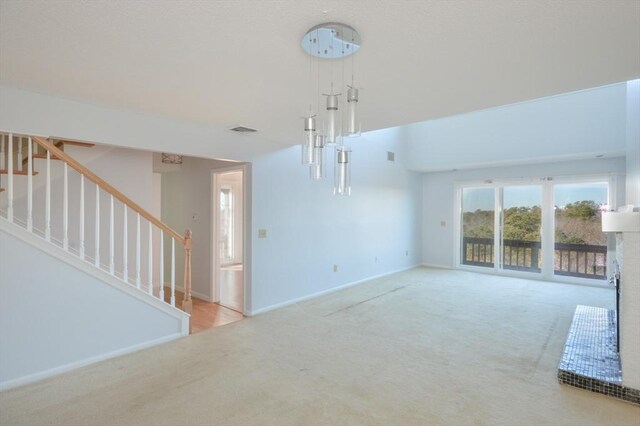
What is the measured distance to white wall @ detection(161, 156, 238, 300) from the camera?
207 inches

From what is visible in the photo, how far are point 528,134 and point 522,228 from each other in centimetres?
200

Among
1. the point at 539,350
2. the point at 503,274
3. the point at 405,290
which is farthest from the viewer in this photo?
the point at 503,274

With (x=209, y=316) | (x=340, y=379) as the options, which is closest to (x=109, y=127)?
(x=209, y=316)

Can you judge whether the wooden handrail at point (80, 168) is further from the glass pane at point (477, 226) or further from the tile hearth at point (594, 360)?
the glass pane at point (477, 226)

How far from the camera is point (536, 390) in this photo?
8.53ft

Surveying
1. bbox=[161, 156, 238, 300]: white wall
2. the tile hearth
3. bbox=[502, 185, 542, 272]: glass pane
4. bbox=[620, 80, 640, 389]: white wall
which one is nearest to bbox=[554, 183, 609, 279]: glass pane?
bbox=[502, 185, 542, 272]: glass pane

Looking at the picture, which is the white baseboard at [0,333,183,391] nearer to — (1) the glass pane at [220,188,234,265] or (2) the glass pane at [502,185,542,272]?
(1) the glass pane at [220,188,234,265]

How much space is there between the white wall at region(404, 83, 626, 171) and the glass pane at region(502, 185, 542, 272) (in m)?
0.78

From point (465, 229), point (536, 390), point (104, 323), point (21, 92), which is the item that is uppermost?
point (21, 92)

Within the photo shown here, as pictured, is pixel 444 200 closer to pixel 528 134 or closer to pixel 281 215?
pixel 528 134

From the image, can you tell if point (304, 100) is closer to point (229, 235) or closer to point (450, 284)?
point (450, 284)

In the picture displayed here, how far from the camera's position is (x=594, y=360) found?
289 centimetres

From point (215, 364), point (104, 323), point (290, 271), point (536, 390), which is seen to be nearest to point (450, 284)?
point (290, 271)

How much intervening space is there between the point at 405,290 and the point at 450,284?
110cm
